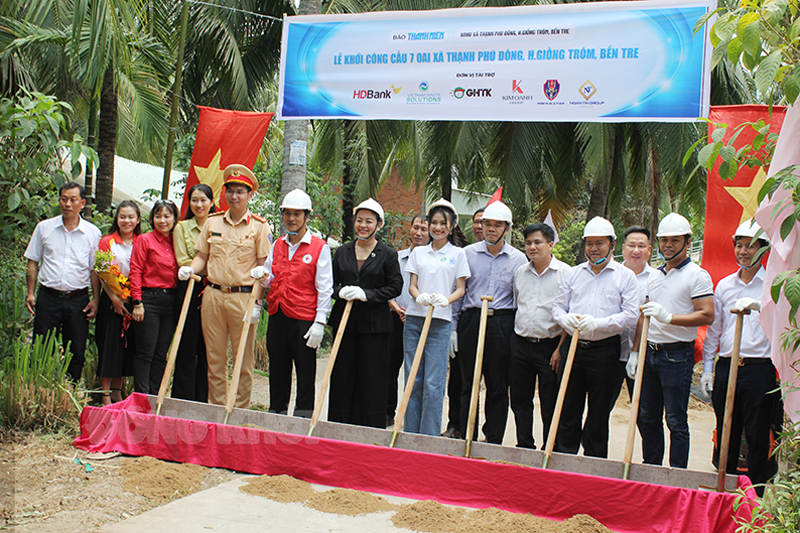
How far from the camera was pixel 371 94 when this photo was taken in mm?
6234

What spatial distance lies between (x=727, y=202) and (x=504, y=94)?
2.04 m

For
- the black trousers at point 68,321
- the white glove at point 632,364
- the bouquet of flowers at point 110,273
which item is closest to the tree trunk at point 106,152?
the black trousers at point 68,321

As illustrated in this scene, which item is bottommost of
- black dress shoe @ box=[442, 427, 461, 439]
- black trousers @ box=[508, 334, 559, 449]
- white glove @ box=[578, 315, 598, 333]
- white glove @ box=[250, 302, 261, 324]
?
black dress shoe @ box=[442, 427, 461, 439]

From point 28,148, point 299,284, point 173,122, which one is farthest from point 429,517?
point 173,122

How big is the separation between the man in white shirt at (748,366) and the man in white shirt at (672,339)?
13 cm

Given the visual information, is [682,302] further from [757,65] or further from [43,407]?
[43,407]

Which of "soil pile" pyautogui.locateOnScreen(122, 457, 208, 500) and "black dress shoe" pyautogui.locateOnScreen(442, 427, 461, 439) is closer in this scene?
"soil pile" pyautogui.locateOnScreen(122, 457, 208, 500)

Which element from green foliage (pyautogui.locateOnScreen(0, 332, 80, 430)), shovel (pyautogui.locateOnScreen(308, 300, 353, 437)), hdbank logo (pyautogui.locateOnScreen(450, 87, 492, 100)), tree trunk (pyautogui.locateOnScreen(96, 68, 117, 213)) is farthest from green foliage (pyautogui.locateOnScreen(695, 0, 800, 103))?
tree trunk (pyautogui.locateOnScreen(96, 68, 117, 213))

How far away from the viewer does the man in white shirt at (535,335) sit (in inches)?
201

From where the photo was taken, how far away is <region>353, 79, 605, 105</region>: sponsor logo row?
18.6 ft

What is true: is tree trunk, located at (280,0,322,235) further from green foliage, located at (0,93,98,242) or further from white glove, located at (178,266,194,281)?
green foliage, located at (0,93,98,242)

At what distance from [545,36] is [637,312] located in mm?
2431

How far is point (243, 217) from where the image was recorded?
5633 millimetres

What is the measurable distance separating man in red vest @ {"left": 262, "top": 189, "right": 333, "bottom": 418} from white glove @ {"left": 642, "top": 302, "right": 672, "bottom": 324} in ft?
7.29
